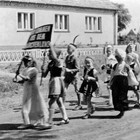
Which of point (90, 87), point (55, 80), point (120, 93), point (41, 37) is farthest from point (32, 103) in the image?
point (120, 93)

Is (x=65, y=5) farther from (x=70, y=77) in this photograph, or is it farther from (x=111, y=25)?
(x=70, y=77)

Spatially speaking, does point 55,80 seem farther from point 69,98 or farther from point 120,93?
point 69,98

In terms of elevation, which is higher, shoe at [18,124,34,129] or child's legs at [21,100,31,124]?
child's legs at [21,100,31,124]

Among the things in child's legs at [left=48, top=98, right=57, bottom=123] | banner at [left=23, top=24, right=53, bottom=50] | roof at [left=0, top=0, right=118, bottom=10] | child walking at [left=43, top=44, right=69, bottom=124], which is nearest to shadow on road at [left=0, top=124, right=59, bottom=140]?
child's legs at [left=48, top=98, right=57, bottom=123]

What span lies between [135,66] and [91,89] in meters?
2.45

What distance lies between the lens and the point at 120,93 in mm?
9766

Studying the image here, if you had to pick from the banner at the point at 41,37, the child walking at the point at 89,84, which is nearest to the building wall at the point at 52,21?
the child walking at the point at 89,84

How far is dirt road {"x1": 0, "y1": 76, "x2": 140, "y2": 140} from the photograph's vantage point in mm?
8031

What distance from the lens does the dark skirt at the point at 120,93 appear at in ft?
31.9

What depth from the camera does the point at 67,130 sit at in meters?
8.51

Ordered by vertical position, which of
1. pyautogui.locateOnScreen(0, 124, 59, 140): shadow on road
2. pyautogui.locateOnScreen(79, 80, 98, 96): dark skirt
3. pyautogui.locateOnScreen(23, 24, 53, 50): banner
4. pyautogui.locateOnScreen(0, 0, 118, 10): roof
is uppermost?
pyautogui.locateOnScreen(0, 0, 118, 10): roof

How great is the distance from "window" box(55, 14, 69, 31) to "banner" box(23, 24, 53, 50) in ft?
74.6

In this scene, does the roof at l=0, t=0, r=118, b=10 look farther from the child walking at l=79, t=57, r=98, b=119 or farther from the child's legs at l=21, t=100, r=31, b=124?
the child's legs at l=21, t=100, r=31, b=124

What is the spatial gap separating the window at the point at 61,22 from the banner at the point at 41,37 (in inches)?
895
